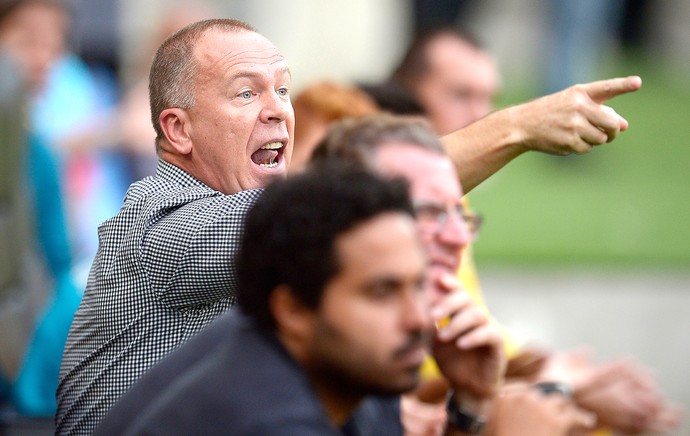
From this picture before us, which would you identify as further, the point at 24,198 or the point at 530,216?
the point at 530,216

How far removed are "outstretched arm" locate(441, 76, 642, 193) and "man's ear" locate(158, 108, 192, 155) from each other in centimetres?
77

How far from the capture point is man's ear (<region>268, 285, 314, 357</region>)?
7.29 feet

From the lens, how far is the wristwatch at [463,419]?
2.87 meters

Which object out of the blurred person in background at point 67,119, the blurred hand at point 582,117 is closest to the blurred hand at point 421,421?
the blurred hand at point 582,117

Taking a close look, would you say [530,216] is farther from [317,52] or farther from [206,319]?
[206,319]

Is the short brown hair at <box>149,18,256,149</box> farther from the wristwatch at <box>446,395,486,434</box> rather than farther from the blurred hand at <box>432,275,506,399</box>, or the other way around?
the wristwatch at <box>446,395,486,434</box>

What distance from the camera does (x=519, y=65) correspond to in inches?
640

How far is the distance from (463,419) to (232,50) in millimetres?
896

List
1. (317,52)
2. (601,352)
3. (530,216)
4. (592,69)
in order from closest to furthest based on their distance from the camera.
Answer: (601,352) → (530,216) → (317,52) → (592,69)

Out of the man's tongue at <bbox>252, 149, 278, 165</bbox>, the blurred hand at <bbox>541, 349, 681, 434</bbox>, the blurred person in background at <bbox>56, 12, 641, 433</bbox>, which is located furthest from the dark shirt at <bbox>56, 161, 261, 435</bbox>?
the blurred hand at <bbox>541, 349, 681, 434</bbox>

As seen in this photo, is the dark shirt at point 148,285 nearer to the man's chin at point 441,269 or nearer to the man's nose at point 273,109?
the man's nose at point 273,109

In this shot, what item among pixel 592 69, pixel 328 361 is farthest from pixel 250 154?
pixel 592 69

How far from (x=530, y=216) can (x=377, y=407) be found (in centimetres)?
828

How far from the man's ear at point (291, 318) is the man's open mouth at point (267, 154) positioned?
692 mm
